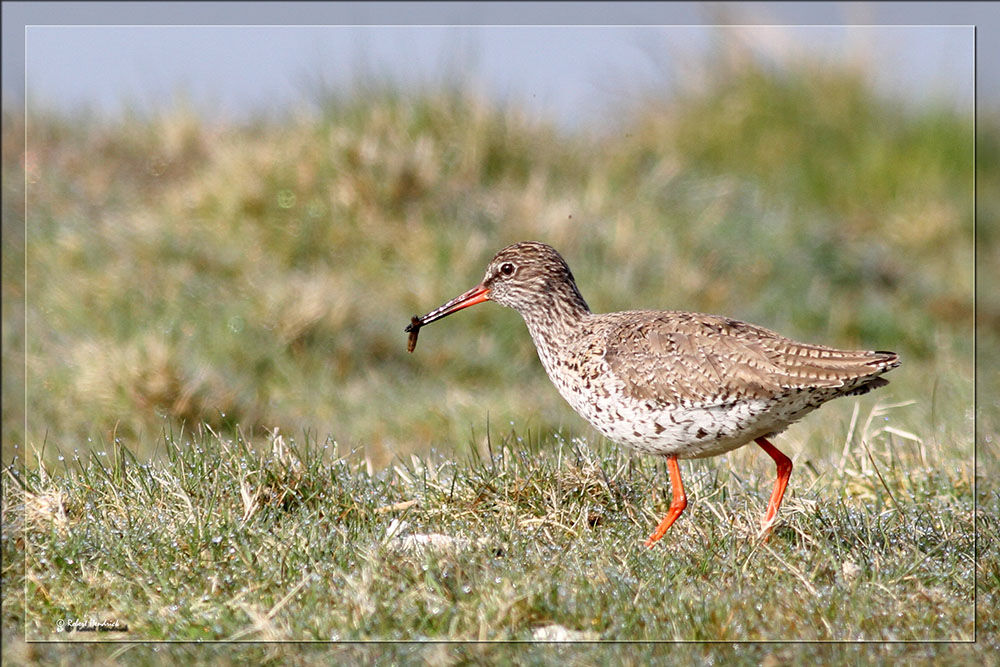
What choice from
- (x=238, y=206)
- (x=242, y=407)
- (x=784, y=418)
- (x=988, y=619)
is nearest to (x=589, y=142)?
(x=238, y=206)

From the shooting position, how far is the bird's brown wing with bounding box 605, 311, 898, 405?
16.4ft

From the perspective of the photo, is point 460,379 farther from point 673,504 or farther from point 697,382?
point 697,382

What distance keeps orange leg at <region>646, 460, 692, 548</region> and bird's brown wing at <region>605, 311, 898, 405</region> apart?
1.12 ft

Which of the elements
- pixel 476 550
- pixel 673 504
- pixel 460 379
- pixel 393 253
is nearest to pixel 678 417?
pixel 673 504

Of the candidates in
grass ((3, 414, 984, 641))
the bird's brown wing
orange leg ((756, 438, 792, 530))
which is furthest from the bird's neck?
orange leg ((756, 438, 792, 530))

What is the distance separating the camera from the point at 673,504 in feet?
17.3

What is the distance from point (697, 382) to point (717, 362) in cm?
13

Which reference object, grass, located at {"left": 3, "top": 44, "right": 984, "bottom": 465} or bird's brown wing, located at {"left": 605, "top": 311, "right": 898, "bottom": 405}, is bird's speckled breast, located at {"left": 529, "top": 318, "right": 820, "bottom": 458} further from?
grass, located at {"left": 3, "top": 44, "right": 984, "bottom": 465}

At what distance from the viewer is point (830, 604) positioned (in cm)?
443

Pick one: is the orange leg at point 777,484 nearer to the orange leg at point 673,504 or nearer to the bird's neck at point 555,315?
the orange leg at point 673,504

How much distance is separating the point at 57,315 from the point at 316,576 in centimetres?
578

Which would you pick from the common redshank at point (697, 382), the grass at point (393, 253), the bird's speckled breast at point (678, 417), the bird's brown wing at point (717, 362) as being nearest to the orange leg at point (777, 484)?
the common redshank at point (697, 382)

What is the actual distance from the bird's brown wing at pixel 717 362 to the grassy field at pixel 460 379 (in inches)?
22.5

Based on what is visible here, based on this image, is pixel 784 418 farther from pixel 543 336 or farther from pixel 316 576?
pixel 316 576
